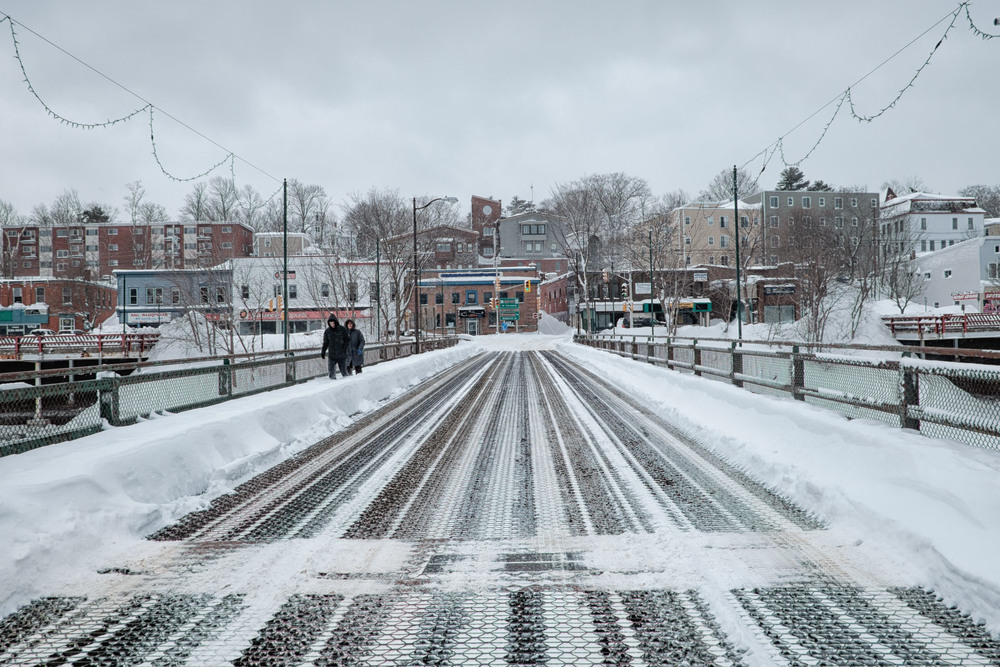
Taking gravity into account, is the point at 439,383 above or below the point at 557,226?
below

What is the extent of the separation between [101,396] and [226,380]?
338cm

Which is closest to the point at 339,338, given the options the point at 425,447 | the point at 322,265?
the point at 425,447

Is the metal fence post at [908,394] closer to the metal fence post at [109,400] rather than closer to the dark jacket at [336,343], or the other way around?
the metal fence post at [109,400]

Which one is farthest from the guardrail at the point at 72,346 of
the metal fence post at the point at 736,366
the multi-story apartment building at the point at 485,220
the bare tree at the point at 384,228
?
the multi-story apartment building at the point at 485,220

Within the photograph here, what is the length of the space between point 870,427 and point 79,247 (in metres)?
112

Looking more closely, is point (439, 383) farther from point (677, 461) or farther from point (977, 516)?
point (977, 516)

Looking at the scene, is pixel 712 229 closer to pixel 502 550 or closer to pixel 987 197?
pixel 987 197

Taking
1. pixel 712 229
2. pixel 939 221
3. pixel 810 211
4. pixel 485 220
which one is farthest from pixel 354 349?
pixel 939 221

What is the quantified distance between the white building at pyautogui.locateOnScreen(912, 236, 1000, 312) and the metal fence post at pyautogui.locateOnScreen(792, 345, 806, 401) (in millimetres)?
50081

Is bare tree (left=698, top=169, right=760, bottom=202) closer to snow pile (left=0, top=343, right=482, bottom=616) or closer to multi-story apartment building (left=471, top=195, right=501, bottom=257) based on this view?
multi-story apartment building (left=471, top=195, right=501, bottom=257)

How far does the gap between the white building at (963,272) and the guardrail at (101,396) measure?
55.7 metres

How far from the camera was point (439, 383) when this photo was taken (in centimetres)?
1983

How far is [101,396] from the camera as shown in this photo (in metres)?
8.07

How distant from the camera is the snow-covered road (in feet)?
A: 10.2
